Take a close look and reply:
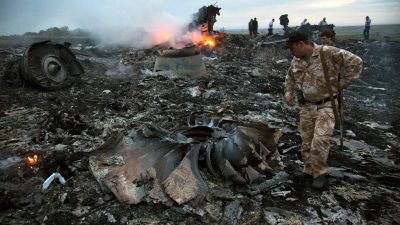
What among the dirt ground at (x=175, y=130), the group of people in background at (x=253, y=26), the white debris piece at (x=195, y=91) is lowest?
the dirt ground at (x=175, y=130)

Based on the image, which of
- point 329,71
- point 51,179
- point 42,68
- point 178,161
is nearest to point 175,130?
point 178,161

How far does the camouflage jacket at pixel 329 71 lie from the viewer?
11.4ft

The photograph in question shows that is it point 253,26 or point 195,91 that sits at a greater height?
point 253,26

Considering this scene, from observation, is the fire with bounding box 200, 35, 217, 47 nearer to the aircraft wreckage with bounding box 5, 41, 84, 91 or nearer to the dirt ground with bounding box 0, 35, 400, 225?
the dirt ground with bounding box 0, 35, 400, 225

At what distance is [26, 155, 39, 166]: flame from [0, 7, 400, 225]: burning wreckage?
1.1 inches

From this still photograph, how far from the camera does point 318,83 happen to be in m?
3.59

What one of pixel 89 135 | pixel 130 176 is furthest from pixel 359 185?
pixel 89 135

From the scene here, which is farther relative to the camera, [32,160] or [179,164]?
[32,160]

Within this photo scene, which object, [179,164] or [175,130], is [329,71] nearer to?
[179,164]

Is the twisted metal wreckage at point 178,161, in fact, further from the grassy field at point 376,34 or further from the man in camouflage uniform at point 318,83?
the grassy field at point 376,34

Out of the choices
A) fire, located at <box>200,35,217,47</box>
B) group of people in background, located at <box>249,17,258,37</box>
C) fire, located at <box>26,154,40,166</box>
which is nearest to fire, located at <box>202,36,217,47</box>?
fire, located at <box>200,35,217,47</box>

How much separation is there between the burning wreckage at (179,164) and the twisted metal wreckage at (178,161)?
13 millimetres

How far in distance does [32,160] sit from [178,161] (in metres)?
2.15

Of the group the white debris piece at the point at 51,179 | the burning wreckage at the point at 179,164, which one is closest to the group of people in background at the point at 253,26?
the burning wreckage at the point at 179,164
